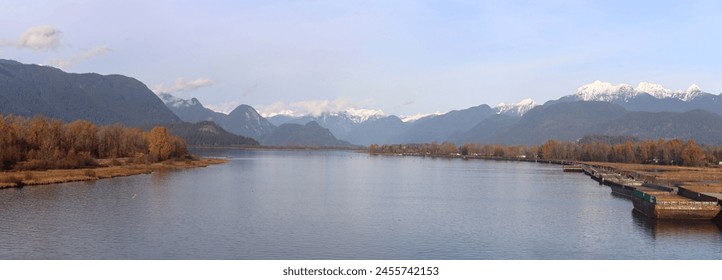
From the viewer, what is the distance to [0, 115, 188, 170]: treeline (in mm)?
102688

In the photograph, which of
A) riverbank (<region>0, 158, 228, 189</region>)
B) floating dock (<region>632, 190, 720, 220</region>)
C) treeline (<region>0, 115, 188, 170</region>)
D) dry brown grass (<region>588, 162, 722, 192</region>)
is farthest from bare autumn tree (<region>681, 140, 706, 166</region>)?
floating dock (<region>632, 190, 720, 220</region>)

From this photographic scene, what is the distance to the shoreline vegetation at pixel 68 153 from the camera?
311 feet

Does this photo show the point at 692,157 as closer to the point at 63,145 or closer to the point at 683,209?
the point at 683,209

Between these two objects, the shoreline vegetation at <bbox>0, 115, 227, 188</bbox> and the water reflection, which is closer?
the water reflection

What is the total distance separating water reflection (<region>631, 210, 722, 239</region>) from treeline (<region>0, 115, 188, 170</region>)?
84.7 meters

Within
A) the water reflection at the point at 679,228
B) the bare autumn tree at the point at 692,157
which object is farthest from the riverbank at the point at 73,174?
the bare autumn tree at the point at 692,157

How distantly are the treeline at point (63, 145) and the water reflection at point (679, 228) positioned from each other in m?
84.7

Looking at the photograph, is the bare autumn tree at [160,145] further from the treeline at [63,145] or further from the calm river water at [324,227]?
the calm river water at [324,227]

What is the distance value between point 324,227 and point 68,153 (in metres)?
76.2

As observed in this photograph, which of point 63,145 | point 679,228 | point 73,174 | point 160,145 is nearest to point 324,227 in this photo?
point 679,228

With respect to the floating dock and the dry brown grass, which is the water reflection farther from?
the dry brown grass

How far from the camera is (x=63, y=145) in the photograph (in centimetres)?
11962
